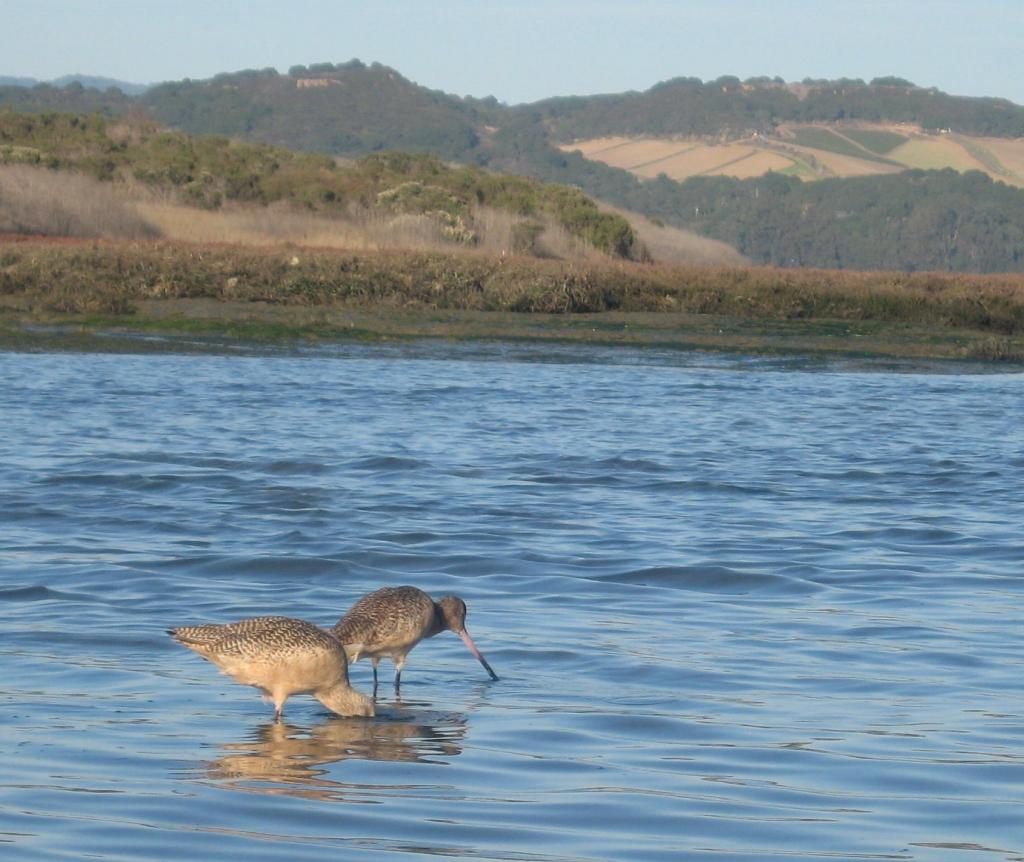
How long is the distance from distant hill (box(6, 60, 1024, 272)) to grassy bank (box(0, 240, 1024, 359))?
6435cm

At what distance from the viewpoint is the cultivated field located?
12338 centimetres

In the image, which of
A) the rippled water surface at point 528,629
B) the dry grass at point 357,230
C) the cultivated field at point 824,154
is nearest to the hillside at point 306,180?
the dry grass at point 357,230

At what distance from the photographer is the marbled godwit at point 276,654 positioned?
738 cm

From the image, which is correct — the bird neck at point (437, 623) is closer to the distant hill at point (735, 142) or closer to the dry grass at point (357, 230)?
the dry grass at point (357, 230)

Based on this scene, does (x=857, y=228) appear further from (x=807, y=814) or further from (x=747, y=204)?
(x=807, y=814)

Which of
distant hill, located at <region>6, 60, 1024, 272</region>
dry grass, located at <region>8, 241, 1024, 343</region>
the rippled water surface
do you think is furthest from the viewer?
distant hill, located at <region>6, 60, 1024, 272</region>

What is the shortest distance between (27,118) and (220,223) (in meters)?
17.6

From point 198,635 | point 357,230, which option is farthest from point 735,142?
point 198,635

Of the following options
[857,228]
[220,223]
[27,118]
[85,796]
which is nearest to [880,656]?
[85,796]

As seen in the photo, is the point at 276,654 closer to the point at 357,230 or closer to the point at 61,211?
the point at 61,211

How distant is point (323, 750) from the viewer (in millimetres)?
7371

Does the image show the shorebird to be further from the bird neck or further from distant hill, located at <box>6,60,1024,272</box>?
distant hill, located at <box>6,60,1024,272</box>

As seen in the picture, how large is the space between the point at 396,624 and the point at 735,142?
461ft

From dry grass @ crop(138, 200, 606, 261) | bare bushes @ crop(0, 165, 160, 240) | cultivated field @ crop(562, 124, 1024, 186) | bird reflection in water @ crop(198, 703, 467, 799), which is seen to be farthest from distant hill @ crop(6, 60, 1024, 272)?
bird reflection in water @ crop(198, 703, 467, 799)
